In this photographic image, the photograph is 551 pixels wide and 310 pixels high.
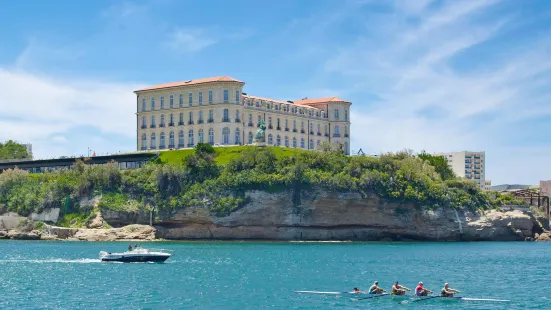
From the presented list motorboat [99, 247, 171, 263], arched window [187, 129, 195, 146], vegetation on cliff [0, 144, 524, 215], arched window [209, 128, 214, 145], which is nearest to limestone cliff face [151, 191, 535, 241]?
vegetation on cliff [0, 144, 524, 215]

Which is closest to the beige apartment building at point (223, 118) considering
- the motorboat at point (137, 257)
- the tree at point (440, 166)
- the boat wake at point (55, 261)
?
the tree at point (440, 166)

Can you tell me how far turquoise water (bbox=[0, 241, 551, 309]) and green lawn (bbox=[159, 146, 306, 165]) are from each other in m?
32.4

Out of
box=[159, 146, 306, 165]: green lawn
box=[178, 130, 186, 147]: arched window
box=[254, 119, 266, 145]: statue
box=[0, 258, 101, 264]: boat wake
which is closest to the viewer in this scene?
box=[0, 258, 101, 264]: boat wake

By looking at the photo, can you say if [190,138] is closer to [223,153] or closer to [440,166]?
[223,153]

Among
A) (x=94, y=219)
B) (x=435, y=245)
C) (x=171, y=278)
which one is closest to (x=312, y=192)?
(x=435, y=245)

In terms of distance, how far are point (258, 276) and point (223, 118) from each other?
80.5m

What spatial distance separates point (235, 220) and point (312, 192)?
1245 centimetres

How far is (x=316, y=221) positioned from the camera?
128 meters

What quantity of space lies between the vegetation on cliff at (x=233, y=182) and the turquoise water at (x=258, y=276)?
19520 mm

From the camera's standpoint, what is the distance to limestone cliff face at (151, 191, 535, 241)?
127938 mm

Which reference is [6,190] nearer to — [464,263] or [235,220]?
[235,220]

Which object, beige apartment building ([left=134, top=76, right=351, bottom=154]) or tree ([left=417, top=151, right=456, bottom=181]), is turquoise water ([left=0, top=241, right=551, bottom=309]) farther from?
beige apartment building ([left=134, top=76, right=351, bottom=154])

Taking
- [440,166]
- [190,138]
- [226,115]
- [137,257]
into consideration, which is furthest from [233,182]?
[137,257]

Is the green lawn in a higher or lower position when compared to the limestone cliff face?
higher
